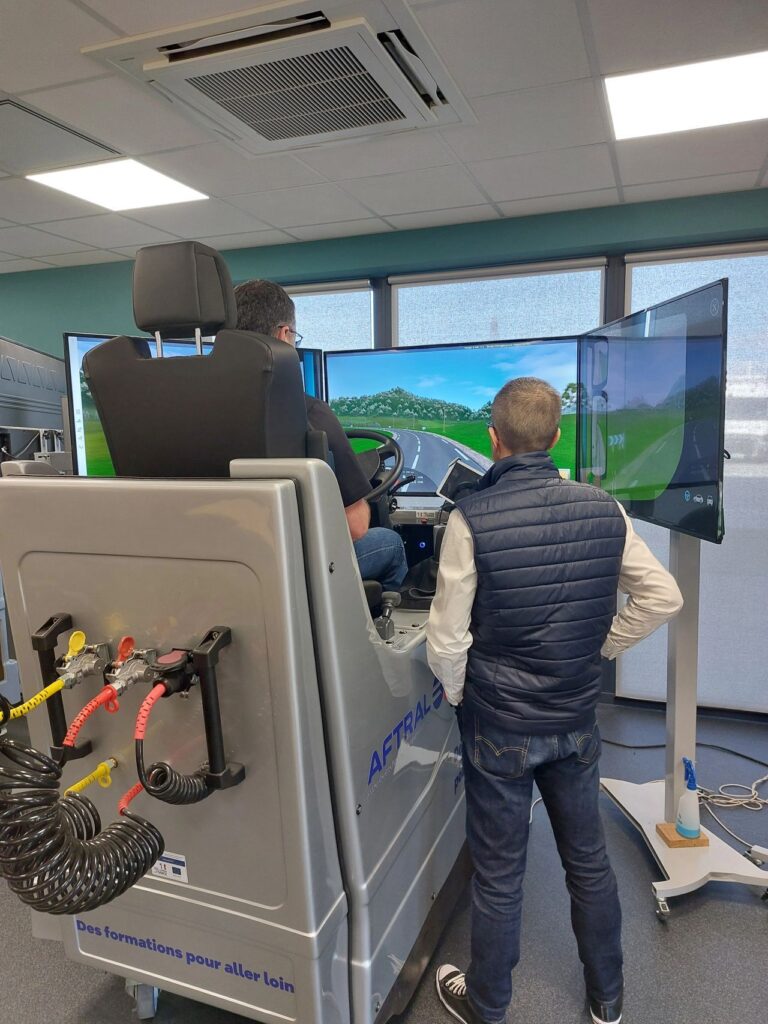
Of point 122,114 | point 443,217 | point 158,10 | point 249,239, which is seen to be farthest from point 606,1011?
point 249,239

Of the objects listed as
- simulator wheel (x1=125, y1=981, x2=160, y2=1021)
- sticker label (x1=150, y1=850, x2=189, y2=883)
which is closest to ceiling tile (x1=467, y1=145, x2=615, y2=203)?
sticker label (x1=150, y1=850, x2=189, y2=883)

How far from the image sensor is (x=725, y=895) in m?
2.09

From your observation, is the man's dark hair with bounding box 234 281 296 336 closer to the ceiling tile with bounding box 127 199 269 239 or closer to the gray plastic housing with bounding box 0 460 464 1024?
the gray plastic housing with bounding box 0 460 464 1024

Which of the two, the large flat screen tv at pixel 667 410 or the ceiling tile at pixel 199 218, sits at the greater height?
the ceiling tile at pixel 199 218

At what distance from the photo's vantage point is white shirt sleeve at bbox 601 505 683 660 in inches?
63.8

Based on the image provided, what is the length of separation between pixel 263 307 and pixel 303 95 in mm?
1105

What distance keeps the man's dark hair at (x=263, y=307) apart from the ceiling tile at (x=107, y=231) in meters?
2.45

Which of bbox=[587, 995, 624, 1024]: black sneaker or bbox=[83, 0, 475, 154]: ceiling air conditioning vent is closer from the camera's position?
bbox=[587, 995, 624, 1024]: black sneaker

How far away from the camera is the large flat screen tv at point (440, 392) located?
3096mm

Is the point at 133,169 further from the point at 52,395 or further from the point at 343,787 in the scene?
the point at 343,787

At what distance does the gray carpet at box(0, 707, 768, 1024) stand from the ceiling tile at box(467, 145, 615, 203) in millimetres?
2742

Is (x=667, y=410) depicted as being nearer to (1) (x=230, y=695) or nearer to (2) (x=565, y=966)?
(1) (x=230, y=695)

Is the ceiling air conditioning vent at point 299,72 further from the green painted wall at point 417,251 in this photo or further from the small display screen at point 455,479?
the small display screen at point 455,479

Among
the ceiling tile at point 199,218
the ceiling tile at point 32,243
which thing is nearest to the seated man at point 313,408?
the ceiling tile at point 199,218
